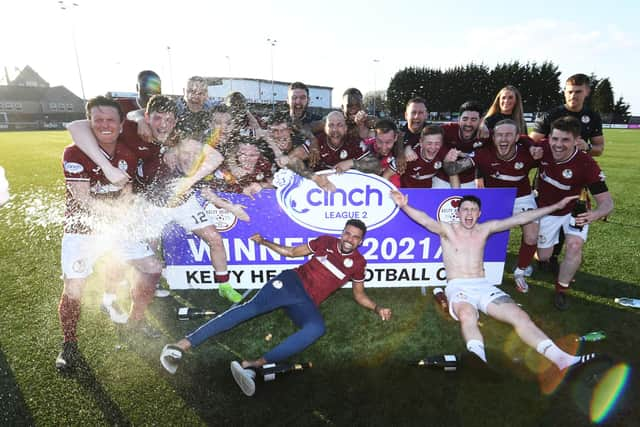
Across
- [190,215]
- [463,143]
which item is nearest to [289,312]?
[190,215]

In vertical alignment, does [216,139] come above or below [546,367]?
above

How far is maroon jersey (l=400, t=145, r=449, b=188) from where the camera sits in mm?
4609

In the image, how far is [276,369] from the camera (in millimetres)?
2961

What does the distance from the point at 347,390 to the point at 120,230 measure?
2.64 meters

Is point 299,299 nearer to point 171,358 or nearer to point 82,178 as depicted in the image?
point 171,358

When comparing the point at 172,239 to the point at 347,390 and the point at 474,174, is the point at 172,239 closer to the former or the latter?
the point at 347,390

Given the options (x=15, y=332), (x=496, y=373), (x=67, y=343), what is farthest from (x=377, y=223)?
(x=15, y=332)

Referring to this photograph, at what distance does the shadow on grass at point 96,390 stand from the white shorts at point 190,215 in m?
1.58

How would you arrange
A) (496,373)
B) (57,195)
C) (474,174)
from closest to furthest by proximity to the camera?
1. (496,373)
2. (474,174)
3. (57,195)

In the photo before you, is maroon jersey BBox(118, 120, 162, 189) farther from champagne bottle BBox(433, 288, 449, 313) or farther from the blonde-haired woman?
the blonde-haired woman

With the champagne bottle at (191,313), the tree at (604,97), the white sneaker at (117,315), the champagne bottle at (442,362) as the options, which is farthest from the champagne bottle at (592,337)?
the tree at (604,97)

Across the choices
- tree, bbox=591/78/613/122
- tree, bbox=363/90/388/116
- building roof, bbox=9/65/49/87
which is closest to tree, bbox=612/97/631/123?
tree, bbox=591/78/613/122

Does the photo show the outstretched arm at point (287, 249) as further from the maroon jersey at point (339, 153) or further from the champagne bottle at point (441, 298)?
the champagne bottle at point (441, 298)

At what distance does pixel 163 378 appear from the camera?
121 inches
